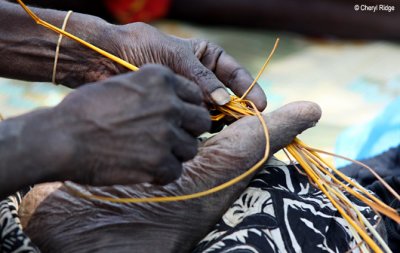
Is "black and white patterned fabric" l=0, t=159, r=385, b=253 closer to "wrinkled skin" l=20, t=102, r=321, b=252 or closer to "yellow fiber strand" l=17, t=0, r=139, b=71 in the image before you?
"wrinkled skin" l=20, t=102, r=321, b=252

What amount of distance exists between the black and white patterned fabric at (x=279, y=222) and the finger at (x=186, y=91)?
270 mm

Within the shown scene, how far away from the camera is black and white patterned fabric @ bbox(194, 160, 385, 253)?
1100 millimetres

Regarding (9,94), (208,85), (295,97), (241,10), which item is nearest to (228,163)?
(208,85)

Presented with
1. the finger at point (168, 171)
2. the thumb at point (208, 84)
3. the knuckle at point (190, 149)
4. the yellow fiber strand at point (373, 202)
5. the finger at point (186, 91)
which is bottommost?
the yellow fiber strand at point (373, 202)

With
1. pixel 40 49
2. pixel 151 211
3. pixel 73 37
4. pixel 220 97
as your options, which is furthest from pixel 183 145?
pixel 40 49

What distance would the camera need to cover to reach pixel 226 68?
142cm

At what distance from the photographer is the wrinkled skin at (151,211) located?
43.1 inches

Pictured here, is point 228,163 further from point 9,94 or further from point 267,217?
point 9,94

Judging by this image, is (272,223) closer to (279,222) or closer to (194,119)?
(279,222)

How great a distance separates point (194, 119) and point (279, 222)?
29cm

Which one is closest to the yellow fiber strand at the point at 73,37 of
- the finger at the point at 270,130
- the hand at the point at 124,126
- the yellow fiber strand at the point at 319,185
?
the yellow fiber strand at the point at 319,185

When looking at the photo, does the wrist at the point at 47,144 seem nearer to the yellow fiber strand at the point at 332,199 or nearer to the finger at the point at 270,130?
the finger at the point at 270,130

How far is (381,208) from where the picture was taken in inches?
45.8

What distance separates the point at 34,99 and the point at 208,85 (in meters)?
1.65
